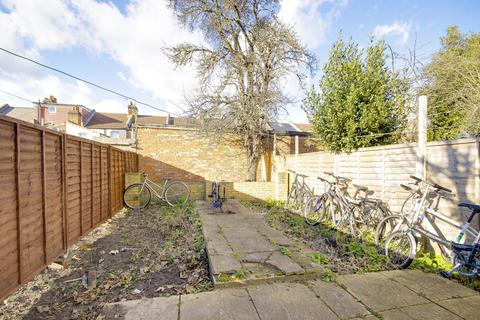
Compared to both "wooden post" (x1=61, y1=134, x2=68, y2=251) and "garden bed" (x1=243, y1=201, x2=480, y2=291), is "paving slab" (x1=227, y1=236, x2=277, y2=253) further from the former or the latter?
"wooden post" (x1=61, y1=134, x2=68, y2=251)

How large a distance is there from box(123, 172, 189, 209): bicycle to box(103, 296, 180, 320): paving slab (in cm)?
542

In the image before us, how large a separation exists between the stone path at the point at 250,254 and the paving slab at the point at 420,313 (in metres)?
0.78

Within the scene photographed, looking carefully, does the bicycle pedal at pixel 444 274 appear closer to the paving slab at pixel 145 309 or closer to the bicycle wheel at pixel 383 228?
the bicycle wheel at pixel 383 228

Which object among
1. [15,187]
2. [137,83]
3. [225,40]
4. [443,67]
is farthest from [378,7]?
[137,83]

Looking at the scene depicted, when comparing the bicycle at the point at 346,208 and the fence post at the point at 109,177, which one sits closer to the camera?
the bicycle at the point at 346,208

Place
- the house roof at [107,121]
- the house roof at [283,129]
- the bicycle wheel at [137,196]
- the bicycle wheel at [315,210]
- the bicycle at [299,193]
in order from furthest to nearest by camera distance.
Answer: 1. the house roof at [107,121]
2. the house roof at [283,129]
3. the bicycle wheel at [137,196]
4. the bicycle at [299,193]
5. the bicycle wheel at [315,210]

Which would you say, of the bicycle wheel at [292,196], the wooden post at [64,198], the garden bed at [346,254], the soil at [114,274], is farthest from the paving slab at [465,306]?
the bicycle wheel at [292,196]

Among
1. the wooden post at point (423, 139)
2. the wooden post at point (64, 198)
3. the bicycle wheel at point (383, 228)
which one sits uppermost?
the wooden post at point (423, 139)

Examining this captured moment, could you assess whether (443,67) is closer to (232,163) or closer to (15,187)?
(232,163)

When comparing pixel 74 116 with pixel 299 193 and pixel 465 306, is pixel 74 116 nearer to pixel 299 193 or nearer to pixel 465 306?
pixel 299 193

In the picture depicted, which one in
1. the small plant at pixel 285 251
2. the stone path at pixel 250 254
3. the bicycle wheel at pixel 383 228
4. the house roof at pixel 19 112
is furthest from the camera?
the house roof at pixel 19 112

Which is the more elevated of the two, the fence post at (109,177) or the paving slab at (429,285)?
the fence post at (109,177)

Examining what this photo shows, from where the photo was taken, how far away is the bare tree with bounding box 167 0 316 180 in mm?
8359

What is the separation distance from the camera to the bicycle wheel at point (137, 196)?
7027 millimetres
